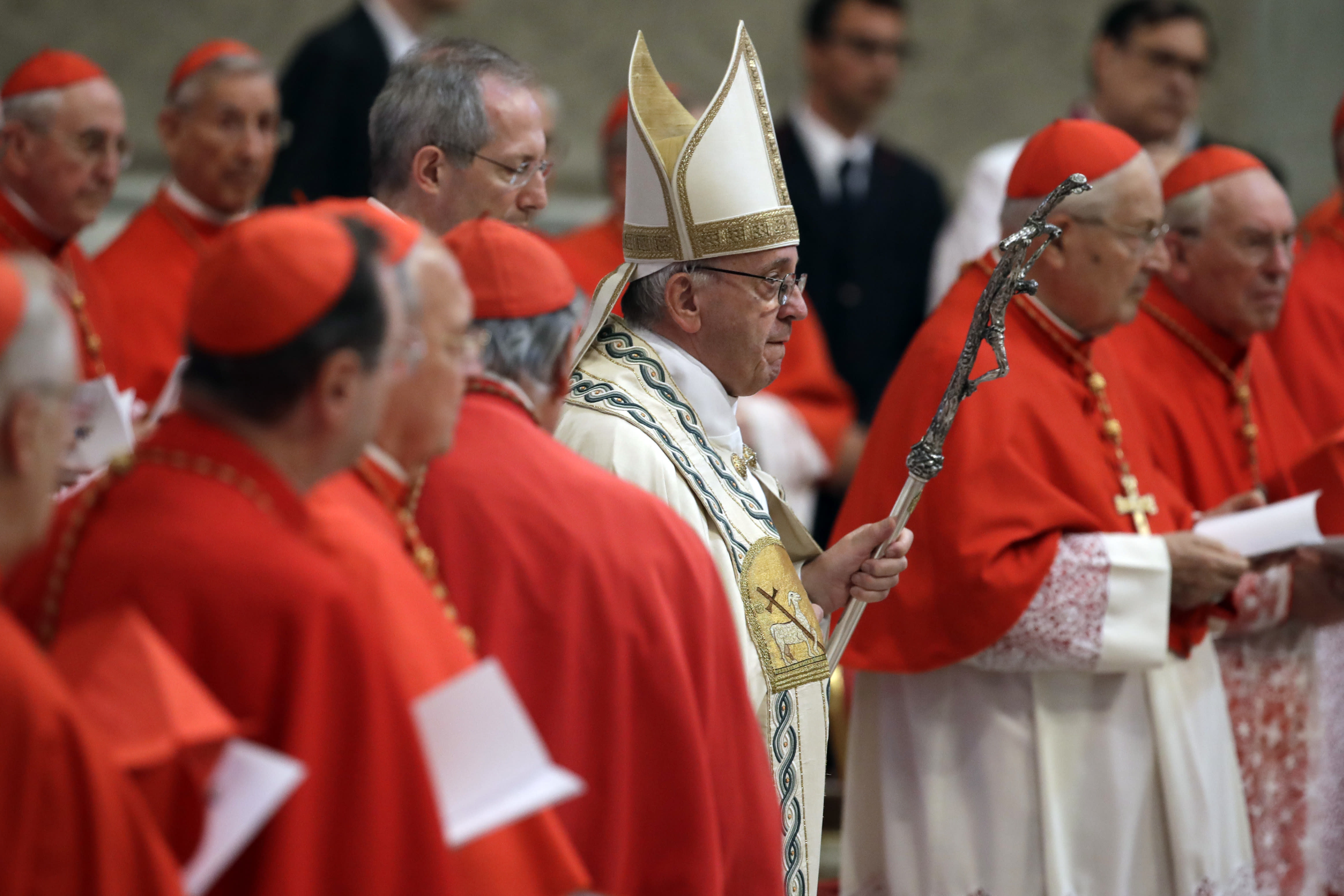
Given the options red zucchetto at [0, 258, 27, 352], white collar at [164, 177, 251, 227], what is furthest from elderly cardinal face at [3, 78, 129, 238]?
red zucchetto at [0, 258, 27, 352]

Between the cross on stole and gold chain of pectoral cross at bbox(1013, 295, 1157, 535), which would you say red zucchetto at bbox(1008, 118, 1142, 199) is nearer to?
gold chain of pectoral cross at bbox(1013, 295, 1157, 535)

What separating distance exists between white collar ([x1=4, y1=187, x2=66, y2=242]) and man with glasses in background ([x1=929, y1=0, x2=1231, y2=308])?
10.4 feet

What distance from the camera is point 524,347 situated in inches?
109

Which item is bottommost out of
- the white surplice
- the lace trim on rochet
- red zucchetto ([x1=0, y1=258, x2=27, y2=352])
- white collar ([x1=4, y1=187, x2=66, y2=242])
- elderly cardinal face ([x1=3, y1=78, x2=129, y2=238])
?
the white surplice

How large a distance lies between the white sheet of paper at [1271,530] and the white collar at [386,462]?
8.59ft

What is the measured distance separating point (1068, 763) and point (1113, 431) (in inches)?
32.5

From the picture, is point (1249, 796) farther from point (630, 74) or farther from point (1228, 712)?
point (630, 74)

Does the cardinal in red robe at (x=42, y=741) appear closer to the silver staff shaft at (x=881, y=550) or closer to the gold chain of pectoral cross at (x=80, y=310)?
the silver staff shaft at (x=881, y=550)

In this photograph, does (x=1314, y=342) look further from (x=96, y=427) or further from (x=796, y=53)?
(x=796, y=53)

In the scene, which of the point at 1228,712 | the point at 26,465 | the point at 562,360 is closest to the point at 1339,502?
the point at 1228,712

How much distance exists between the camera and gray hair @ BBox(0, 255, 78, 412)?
1.88m

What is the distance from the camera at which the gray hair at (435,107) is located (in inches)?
153

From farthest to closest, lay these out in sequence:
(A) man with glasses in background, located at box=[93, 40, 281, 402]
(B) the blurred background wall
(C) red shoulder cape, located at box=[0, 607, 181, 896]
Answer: (B) the blurred background wall < (A) man with glasses in background, located at box=[93, 40, 281, 402] < (C) red shoulder cape, located at box=[0, 607, 181, 896]

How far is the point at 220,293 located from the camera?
6.84 feet
